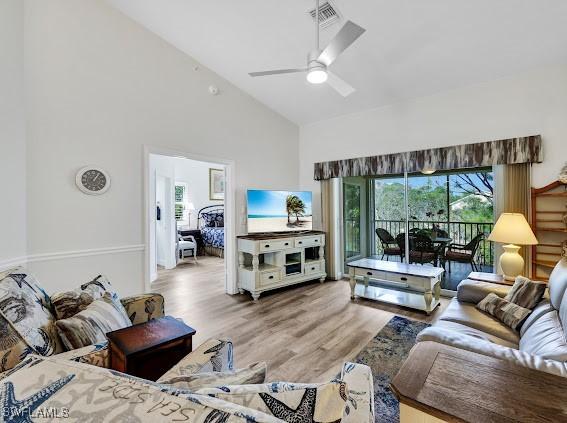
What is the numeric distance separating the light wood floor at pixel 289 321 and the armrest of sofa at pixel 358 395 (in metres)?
1.49

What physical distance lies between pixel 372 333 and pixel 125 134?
345cm

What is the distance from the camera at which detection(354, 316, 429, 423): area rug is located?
5.72ft

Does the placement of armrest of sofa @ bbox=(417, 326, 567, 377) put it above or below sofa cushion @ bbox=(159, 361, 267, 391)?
below

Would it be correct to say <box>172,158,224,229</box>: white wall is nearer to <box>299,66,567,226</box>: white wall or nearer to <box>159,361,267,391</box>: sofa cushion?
<box>299,66,567,226</box>: white wall

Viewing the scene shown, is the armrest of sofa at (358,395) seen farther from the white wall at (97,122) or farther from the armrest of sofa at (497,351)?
the white wall at (97,122)

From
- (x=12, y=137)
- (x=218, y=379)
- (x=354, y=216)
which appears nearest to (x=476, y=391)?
(x=218, y=379)

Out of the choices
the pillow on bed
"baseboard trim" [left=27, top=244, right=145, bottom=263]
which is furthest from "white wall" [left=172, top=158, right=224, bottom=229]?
"baseboard trim" [left=27, top=244, right=145, bottom=263]

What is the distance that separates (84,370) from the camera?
0.56 metres

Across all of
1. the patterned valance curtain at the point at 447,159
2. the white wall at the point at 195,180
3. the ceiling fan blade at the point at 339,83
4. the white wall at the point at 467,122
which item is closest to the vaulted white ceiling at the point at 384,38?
the white wall at the point at 467,122

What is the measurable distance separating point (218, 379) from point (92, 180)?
284 cm

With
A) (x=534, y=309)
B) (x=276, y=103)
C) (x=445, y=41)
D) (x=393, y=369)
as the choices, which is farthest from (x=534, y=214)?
(x=276, y=103)

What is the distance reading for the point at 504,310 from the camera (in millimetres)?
2014

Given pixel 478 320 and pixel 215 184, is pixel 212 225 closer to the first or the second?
pixel 215 184

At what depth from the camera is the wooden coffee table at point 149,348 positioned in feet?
3.28
